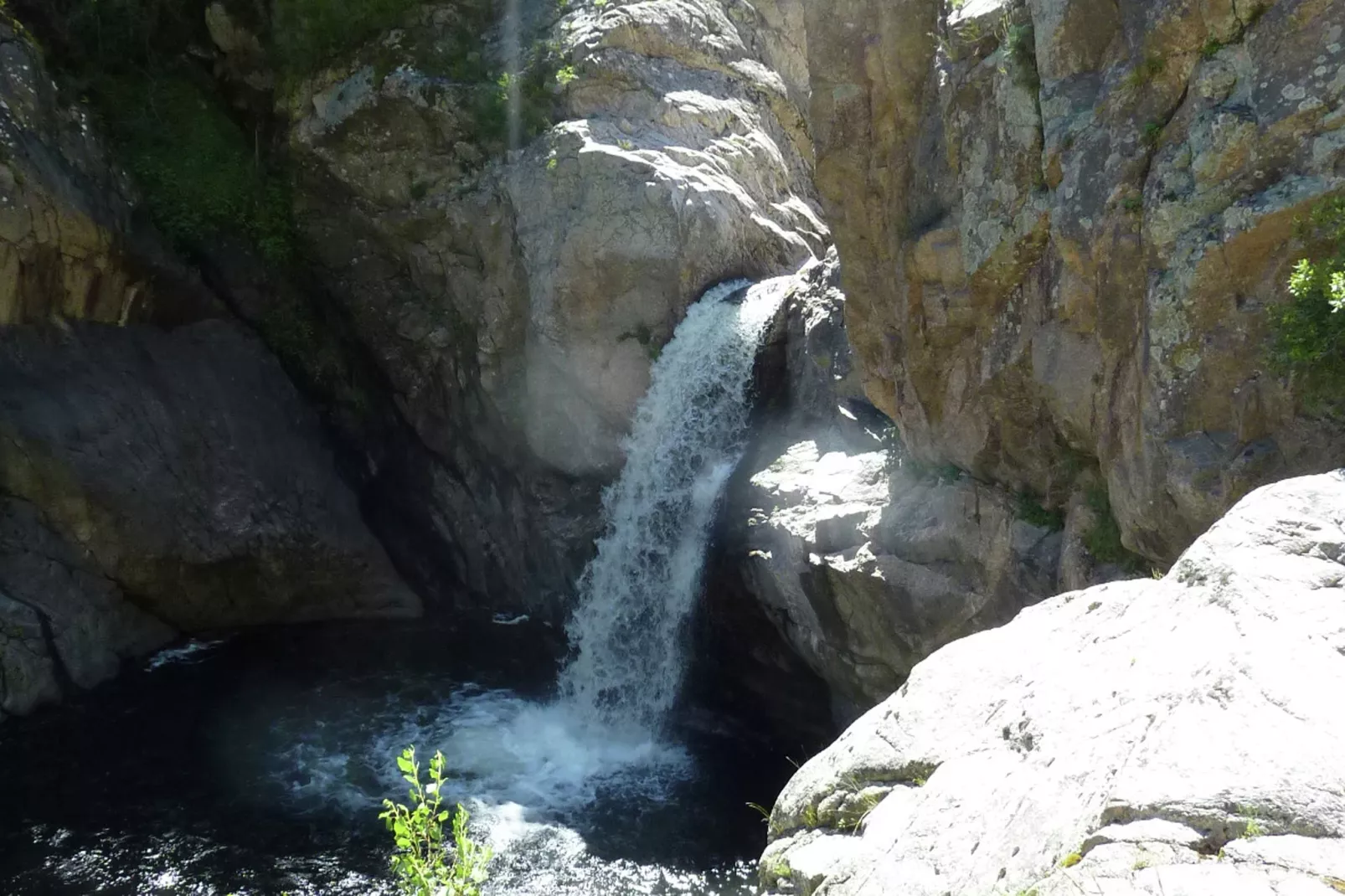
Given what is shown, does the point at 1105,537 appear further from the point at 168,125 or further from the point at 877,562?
the point at 168,125

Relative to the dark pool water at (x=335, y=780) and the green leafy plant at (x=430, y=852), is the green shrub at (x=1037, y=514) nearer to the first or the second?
the dark pool water at (x=335, y=780)

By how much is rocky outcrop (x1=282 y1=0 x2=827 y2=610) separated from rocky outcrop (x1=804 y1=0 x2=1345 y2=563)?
5473mm

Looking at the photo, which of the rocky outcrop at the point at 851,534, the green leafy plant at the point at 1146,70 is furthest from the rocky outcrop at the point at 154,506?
the green leafy plant at the point at 1146,70

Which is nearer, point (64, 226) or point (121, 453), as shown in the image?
point (64, 226)

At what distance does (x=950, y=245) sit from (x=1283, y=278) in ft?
11.2

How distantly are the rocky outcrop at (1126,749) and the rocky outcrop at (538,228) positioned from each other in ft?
37.7

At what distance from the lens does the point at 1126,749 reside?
3.32 metres

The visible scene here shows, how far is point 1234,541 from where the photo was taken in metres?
4.08

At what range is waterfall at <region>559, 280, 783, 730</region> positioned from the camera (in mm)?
14500

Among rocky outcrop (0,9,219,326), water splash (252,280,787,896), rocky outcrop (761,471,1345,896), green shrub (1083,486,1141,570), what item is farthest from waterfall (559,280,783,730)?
rocky outcrop (761,471,1345,896)

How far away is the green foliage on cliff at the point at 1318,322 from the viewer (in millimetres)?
6156

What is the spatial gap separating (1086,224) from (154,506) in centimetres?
1492

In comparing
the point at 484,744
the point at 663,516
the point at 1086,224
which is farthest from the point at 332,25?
the point at 1086,224

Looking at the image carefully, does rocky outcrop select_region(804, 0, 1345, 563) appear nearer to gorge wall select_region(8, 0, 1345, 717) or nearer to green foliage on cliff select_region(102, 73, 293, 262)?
gorge wall select_region(8, 0, 1345, 717)
